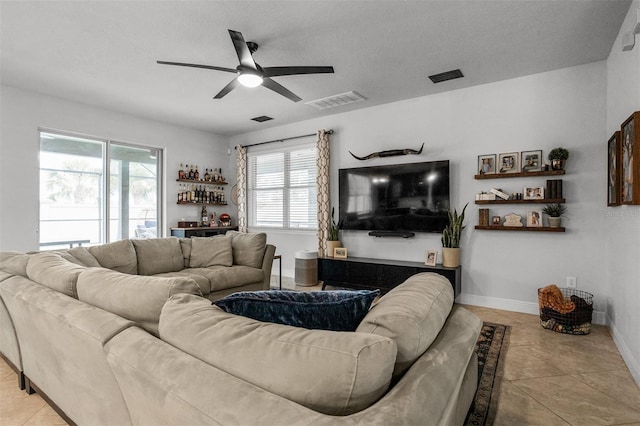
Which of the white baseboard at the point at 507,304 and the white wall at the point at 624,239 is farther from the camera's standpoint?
the white baseboard at the point at 507,304

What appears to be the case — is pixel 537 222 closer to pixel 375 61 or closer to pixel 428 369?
pixel 375 61

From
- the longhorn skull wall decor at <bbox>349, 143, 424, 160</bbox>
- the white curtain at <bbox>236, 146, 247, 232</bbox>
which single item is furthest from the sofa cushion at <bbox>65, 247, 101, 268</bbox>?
the longhorn skull wall decor at <bbox>349, 143, 424, 160</bbox>

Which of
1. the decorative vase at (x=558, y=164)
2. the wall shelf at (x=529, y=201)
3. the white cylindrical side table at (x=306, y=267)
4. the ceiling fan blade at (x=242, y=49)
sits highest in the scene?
the ceiling fan blade at (x=242, y=49)

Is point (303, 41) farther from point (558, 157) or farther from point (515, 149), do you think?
point (558, 157)

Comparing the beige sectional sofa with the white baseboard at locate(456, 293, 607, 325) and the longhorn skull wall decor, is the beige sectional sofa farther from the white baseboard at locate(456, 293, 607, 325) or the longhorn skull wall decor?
the longhorn skull wall decor

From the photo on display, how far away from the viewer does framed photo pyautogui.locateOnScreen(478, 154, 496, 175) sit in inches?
153

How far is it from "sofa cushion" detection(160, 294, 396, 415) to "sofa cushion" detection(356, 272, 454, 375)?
136 millimetres

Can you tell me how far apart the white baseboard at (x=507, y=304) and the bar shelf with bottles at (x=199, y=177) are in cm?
454

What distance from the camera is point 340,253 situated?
Answer: 4.85m

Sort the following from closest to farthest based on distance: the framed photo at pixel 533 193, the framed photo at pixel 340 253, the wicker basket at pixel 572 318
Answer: the wicker basket at pixel 572 318, the framed photo at pixel 533 193, the framed photo at pixel 340 253

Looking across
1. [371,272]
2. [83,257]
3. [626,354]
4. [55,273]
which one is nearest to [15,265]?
[55,273]

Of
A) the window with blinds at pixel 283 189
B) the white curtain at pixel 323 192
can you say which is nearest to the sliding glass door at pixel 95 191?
the window with blinds at pixel 283 189

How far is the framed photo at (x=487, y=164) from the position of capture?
3889 mm

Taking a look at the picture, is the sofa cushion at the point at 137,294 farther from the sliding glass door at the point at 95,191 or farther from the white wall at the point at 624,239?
the sliding glass door at the point at 95,191
